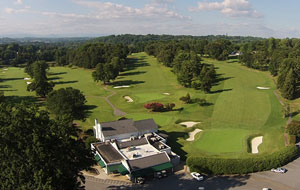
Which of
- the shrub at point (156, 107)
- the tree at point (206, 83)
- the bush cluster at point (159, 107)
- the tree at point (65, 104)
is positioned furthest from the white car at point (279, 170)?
the tree at point (206, 83)

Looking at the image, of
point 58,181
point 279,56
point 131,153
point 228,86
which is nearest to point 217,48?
point 279,56

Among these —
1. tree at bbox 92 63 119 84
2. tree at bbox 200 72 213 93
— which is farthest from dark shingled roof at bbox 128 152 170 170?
tree at bbox 92 63 119 84

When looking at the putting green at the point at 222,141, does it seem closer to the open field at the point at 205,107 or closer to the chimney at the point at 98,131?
the open field at the point at 205,107

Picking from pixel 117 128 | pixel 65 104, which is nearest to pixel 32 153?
pixel 117 128

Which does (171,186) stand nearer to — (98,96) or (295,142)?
(295,142)

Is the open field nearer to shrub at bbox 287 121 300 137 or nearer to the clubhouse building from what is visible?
shrub at bbox 287 121 300 137

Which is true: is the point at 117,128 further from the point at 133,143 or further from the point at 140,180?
the point at 140,180
